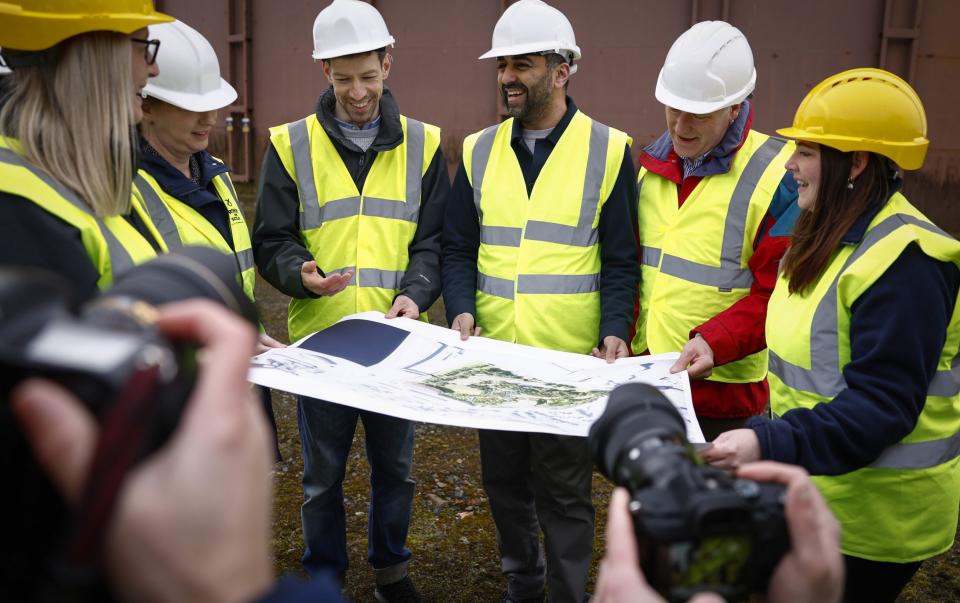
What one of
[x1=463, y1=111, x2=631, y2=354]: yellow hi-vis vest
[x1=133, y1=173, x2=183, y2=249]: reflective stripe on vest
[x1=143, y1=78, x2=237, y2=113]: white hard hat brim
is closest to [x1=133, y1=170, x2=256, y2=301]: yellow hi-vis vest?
[x1=133, y1=173, x2=183, y2=249]: reflective stripe on vest

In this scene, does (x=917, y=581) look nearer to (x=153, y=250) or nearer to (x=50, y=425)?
(x=153, y=250)

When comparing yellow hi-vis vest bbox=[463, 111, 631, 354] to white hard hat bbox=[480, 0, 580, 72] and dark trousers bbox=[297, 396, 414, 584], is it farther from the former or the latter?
dark trousers bbox=[297, 396, 414, 584]

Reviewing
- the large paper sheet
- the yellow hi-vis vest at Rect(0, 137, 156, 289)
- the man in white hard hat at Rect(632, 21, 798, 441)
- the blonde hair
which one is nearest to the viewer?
the yellow hi-vis vest at Rect(0, 137, 156, 289)

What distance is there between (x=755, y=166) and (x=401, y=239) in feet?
4.36

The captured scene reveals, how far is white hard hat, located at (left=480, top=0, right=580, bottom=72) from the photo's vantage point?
3.13 m

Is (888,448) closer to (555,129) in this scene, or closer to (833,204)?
(833,204)

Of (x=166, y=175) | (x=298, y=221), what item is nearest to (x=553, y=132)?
(x=298, y=221)

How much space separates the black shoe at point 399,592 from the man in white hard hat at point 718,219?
1283mm

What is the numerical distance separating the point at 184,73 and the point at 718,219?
1.83m

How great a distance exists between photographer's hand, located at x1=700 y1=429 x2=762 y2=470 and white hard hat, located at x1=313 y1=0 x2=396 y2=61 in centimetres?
203

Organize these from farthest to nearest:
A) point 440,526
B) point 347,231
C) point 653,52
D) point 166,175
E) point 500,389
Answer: point 653,52 < point 440,526 < point 347,231 < point 166,175 < point 500,389

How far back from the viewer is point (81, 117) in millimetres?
1672

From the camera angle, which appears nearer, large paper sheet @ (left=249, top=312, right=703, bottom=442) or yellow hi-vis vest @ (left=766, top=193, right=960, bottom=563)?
yellow hi-vis vest @ (left=766, top=193, right=960, bottom=563)

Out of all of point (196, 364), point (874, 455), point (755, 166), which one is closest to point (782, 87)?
point (755, 166)
